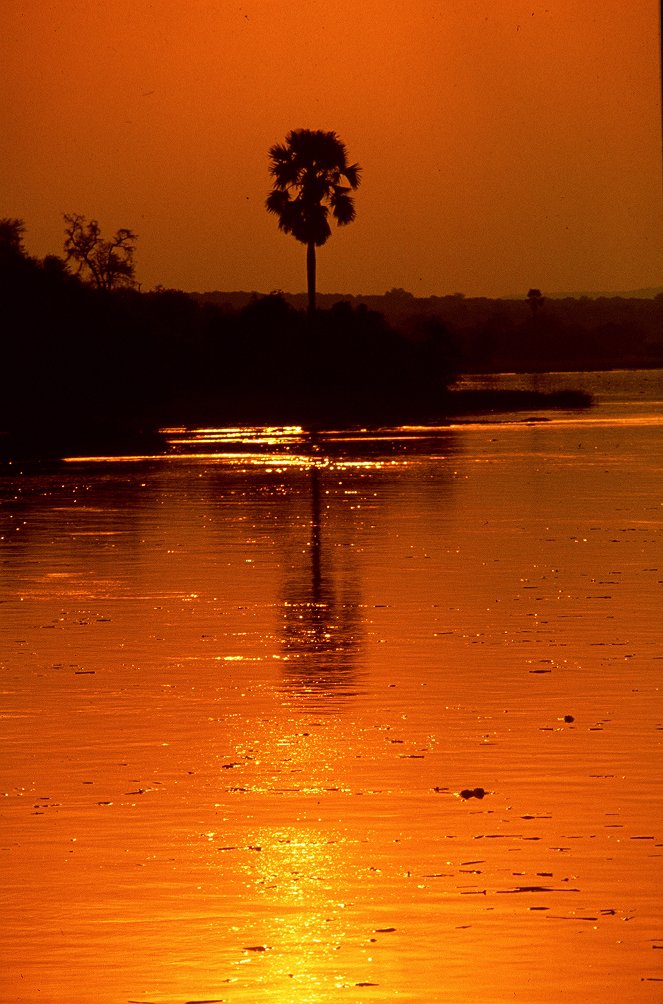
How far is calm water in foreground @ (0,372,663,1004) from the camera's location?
8.07 m

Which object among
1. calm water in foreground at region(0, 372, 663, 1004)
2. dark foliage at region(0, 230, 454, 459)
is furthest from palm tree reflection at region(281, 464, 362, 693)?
dark foliage at region(0, 230, 454, 459)

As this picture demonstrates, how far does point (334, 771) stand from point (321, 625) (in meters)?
6.58

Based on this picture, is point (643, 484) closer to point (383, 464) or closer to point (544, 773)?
point (383, 464)

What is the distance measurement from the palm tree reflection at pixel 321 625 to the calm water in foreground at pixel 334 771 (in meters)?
0.06

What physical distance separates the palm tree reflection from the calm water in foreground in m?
0.06

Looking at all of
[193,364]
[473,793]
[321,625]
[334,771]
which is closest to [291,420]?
[193,364]

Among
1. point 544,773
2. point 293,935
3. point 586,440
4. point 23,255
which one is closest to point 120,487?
point 586,440

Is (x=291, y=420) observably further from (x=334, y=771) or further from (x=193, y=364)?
(x=334, y=771)

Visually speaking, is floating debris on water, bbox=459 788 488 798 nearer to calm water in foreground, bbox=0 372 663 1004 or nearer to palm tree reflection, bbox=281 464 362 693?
calm water in foreground, bbox=0 372 663 1004

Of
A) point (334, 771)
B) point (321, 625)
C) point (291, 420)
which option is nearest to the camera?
point (334, 771)

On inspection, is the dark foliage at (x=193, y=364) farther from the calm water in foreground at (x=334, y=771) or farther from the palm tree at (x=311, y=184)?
the calm water in foreground at (x=334, y=771)

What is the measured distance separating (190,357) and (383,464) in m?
43.4

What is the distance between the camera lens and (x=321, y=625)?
18109 millimetres

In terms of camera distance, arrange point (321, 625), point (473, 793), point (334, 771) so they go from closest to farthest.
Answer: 1. point (473, 793)
2. point (334, 771)
3. point (321, 625)
